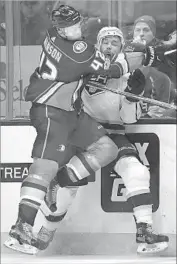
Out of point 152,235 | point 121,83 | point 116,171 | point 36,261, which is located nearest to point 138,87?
point 121,83

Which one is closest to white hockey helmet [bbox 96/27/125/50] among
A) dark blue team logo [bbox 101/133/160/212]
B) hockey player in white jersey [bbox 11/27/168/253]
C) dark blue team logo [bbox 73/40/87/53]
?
hockey player in white jersey [bbox 11/27/168/253]

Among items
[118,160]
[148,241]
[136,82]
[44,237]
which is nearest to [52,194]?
[44,237]

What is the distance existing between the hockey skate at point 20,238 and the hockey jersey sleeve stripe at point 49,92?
1.26ft

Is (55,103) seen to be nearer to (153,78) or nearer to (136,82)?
(136,82)

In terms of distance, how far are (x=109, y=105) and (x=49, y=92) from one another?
29 cm

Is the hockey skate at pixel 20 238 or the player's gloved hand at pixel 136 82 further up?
the player's gloved hand at pixel 136 82

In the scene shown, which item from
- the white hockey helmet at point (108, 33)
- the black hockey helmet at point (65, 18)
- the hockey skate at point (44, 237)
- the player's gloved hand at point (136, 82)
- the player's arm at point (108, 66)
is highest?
the black hockey helmet at point (65, 18)

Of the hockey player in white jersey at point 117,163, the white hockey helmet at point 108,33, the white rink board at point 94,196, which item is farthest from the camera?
the white rink board at point 94,196

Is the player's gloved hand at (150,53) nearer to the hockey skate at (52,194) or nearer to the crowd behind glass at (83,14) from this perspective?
the crowd behind glass at (83,14)

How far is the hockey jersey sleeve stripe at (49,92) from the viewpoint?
230cm

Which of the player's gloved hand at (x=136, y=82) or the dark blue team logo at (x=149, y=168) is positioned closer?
the player's gloved hand at (x=136, y=82)

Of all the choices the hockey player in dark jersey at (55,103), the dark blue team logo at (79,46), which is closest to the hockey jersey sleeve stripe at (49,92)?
the hockey player in dark jersey at (55,103)

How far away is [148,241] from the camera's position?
235 cm

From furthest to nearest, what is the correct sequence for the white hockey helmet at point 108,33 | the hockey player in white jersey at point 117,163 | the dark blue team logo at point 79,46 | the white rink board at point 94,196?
the white rink board at point 94,196 → the white hockey helmet at point 108,33 → the hockey player in white jersey at point 117,163 → the dark blue team logo at point 79,46
